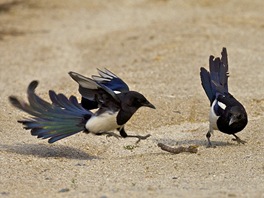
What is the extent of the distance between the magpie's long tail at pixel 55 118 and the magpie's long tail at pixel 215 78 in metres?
1.16

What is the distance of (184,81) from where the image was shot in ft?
29.1

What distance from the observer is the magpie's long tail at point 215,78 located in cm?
686

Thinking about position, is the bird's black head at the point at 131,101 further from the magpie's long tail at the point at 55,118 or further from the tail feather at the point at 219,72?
the tail feather at the point at 219,72

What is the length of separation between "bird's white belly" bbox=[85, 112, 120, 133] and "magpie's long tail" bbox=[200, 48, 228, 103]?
1.03 metres

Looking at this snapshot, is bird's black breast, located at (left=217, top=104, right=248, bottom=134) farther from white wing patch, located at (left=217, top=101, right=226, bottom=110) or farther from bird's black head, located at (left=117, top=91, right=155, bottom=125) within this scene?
bird's black head, located at (left=117, top=91, right=155, bottom=125)

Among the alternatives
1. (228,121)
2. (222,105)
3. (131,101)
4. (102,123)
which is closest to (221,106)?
(222,105)

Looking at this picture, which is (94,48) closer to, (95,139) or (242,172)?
(95,139)

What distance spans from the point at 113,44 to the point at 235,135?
530 cm

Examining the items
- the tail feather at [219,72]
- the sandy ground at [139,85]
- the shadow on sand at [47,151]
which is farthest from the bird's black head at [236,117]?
the shadow on sand at [47,151]

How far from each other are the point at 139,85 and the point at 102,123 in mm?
2655

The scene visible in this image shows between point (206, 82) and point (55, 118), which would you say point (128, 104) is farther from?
point (206, 82)

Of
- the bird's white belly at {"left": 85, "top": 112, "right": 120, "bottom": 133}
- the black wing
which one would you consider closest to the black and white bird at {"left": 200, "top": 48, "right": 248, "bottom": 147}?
the black wing

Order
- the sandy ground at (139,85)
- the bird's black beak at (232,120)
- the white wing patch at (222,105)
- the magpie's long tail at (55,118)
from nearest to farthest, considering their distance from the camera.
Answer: the sandy ground at (139,85) → the magpie's long tail at (55,118) → the bird's black beak at (232,120) → the white wing patch at (222,105)

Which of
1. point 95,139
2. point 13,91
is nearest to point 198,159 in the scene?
point 95,139
